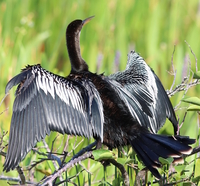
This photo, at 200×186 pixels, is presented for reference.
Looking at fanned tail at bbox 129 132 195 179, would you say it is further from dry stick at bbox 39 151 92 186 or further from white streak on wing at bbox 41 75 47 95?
white streak on wing at bbox 41 75 47 95

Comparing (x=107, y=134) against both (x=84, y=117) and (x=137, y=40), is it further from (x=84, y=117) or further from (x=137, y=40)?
(x=137, y=40)

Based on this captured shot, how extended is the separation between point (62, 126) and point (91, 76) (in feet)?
1.86

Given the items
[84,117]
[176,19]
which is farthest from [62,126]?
[176,19]

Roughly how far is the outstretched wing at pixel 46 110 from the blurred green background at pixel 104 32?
2118 mm

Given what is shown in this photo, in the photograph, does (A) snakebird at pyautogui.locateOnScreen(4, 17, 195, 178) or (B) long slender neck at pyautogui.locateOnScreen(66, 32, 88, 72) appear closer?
(A) snakebird at pyautogui.locateOnScreen(4, 17, 195, 178)

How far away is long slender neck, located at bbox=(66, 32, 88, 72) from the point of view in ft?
10.1

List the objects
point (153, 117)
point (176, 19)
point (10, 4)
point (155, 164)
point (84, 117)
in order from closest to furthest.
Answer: point (155, 164) < point (84, 117) < point (153, 117) < point (10, 4) < point (176, 19)

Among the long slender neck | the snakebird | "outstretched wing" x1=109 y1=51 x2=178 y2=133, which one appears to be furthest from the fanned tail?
the long slender neck

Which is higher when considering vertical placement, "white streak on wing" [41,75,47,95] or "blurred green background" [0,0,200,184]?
"blurred green background" [0,0,200,184]

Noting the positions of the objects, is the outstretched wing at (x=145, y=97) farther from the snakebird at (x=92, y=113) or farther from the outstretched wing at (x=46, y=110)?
the outstretched wing at (x=46, y=110)

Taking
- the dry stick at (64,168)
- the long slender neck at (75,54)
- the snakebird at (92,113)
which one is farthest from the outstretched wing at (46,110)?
the long slender neck at (75,54)

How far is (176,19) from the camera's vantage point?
5902 mm

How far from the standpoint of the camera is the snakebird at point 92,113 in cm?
222

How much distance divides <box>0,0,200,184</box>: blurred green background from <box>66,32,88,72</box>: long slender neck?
4.41 ft
